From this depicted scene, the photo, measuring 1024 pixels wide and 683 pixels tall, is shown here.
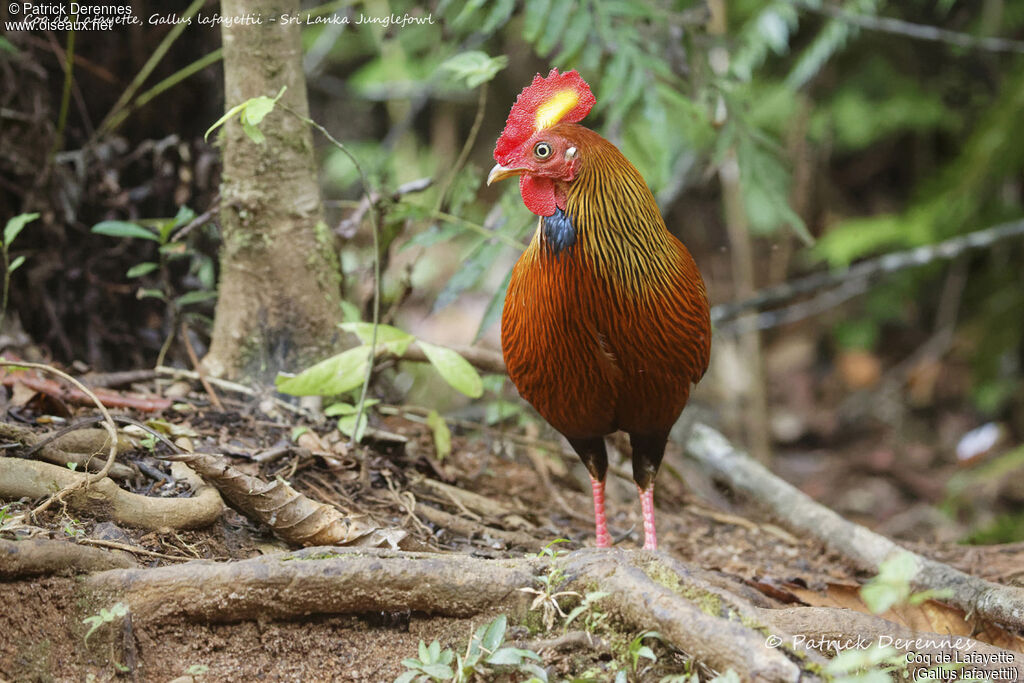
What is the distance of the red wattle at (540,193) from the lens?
9.44 feet

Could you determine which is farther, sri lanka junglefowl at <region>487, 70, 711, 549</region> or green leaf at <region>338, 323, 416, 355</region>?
green leaf at <region>338, 323, 416, 355</region>

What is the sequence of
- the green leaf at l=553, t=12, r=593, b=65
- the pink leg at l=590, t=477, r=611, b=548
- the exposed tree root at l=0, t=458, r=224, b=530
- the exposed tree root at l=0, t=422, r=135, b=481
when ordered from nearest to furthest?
the exposed tree root at l=0, t=458, r=224, b=530 < the exposed tree root at l=0, t=422, r=135, b=481 < the pink leg at l=590, t=477, r=611, b=548 < the green leaf at l=553, t=12, r=593, b=65

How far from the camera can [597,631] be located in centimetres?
225

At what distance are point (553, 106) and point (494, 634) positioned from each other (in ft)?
5.52

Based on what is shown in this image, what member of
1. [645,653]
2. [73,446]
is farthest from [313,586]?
[73,446]

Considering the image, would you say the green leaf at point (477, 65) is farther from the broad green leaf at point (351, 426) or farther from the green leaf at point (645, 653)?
the green leaf at point (645, 653)

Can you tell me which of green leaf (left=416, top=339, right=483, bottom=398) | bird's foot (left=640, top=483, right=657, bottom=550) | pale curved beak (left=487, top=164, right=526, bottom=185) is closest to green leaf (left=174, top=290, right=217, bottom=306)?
green leaf (left=416, top=339, right=483, bottom=398)

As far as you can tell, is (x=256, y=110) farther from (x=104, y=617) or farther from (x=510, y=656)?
(x=510, y=656)

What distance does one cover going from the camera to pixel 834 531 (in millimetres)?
3910

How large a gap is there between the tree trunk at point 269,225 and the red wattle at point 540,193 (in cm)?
115

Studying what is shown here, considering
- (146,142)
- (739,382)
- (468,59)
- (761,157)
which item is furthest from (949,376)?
(146,142)

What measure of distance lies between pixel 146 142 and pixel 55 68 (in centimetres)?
54

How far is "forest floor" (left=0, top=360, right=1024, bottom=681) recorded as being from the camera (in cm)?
213

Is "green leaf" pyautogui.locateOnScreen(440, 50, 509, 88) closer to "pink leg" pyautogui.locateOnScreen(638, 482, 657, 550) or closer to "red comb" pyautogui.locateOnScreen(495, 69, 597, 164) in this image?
"red comb" pyautogui.locateOnScreen(495, 69, 597, 164)
